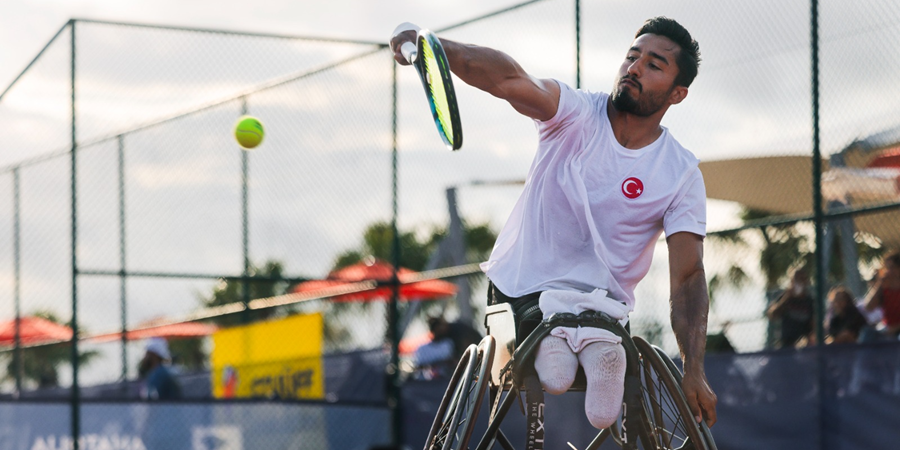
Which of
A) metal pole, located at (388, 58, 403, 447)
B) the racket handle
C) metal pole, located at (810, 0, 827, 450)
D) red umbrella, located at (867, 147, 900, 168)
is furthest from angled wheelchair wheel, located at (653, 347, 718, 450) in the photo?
metal pole, located at (388, 58, 403, 447)

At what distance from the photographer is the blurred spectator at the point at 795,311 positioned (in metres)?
→ 6.56

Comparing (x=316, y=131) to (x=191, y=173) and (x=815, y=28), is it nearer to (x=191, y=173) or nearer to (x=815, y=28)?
(x=191, y=173)

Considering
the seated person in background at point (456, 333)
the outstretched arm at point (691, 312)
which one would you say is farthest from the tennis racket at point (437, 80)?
the seated person in background at point (456, 333)

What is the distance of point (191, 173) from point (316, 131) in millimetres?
1302

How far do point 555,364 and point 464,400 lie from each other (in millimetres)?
286

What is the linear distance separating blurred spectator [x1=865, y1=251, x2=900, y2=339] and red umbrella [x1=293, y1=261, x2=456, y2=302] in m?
3.33

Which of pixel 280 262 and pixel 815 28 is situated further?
pixel 280 262

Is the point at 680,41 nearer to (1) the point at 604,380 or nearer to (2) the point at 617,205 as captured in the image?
(2) the point at 617,205

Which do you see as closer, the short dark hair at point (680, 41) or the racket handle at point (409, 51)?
the racket handle at point (409, 51)

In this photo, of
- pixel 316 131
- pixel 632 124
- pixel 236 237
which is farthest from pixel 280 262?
pixel 632 124

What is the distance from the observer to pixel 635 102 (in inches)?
138

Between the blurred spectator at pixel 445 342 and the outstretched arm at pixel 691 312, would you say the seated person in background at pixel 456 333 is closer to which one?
the blurred spectator at pixel 445 342

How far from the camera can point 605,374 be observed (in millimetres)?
3166

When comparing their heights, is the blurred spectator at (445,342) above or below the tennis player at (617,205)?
below
